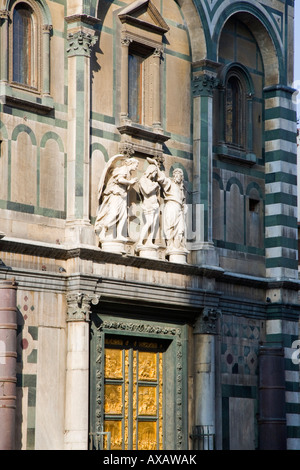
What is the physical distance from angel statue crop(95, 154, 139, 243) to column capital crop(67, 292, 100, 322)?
1.22 meters

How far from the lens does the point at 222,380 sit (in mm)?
26328

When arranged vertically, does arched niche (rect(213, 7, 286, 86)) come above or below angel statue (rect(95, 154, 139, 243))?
above

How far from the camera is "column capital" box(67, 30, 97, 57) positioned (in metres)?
24.0

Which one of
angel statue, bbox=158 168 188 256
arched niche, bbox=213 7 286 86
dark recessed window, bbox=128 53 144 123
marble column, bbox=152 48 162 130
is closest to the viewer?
angel statue, bbox=158 168 188 256

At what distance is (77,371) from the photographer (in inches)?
907

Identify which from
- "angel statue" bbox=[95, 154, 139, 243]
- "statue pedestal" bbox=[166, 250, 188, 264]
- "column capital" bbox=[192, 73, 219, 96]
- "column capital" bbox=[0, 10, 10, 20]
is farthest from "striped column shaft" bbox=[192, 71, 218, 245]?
"column capital" bbox=[0, 10, 10, 20]

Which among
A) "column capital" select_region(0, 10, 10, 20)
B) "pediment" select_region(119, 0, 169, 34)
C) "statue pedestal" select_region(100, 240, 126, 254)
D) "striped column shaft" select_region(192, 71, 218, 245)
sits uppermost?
"pediment" select_region(119, 0, 169, 34)

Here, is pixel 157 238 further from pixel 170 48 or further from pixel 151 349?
pixel 170 48

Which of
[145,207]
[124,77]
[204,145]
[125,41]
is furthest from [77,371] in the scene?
[125,41]

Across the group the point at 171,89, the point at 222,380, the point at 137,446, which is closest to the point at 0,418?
the point at 137,446

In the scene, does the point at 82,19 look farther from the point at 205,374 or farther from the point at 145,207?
the point at 205,374

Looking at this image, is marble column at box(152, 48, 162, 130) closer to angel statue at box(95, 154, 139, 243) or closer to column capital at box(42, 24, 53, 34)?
angel statue at box(95, 154, 139, 243)

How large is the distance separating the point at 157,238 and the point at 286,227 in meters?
3.95

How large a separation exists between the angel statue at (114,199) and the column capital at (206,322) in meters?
2.51
